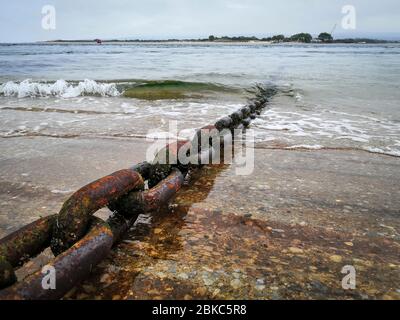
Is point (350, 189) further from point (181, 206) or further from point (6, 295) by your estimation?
point (6, 295)

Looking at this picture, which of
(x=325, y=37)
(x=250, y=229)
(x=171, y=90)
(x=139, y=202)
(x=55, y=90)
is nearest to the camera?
(x=139, y=202)

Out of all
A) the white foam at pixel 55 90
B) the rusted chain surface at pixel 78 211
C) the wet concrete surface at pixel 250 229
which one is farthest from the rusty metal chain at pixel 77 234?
the white foam at pixel 55 90

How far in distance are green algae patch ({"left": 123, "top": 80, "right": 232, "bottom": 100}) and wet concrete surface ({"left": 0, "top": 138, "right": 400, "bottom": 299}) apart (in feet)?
16.5

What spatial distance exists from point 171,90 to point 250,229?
776cm

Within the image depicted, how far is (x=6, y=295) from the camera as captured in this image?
112 cm

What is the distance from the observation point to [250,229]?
1.94 meters

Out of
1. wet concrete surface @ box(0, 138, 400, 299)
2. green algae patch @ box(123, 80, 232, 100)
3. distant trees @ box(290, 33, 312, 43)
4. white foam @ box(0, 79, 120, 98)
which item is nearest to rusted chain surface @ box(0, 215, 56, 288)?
wet concrete surface @ box(0, 138, 400, 299)

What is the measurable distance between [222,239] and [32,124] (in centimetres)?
402

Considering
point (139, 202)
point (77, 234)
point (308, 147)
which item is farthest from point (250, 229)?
point (308, 147)

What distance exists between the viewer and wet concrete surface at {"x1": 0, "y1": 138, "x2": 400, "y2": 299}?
146cm

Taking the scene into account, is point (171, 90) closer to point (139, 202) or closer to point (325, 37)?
point (139, 202)

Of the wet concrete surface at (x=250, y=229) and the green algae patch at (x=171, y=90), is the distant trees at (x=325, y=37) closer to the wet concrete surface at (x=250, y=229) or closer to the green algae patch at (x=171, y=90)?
the green algae patch at (x=171, y=90)

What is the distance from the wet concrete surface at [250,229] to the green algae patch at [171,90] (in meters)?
5.03

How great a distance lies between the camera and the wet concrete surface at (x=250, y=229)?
1463 millimetres
